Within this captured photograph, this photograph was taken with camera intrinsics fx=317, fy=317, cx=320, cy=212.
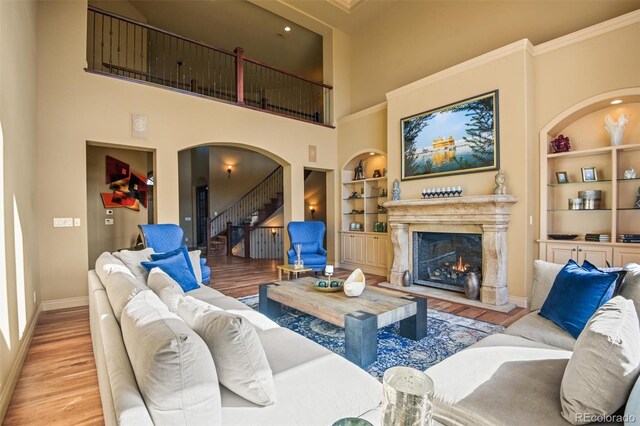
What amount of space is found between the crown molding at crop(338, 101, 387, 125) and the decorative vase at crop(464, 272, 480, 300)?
354cm

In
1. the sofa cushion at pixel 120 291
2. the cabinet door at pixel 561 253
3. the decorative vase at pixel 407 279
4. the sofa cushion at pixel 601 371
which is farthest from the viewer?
the decorative vase at pixel 407 279

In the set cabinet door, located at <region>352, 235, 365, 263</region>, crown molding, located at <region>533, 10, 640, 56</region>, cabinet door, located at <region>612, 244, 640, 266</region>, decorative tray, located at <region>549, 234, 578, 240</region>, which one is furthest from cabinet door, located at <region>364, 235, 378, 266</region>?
crown molding, located at <region>533, 10, 640, 56</region>

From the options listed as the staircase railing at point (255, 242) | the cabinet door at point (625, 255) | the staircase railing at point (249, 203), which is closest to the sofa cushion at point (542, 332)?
the cabinet door at point (625, 255)

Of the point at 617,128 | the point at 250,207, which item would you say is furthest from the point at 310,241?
the point at 250,207

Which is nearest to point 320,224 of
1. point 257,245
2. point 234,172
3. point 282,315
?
Answer: point 282,315

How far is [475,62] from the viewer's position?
4586mm

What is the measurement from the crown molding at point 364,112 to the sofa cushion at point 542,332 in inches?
192

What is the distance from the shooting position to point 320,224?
20.4ft

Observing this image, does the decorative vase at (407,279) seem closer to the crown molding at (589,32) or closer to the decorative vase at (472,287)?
the decorative vase at (472,287)

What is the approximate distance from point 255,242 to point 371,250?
4119 millimetres

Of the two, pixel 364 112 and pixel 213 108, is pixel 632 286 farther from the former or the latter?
pixel 213 108

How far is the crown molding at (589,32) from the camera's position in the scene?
11.7 ft

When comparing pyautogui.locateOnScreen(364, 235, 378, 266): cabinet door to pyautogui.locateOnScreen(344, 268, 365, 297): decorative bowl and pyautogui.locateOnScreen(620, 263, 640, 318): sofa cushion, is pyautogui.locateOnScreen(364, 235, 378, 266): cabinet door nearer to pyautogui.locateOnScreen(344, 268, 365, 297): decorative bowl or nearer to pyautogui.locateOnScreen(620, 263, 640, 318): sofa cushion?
pyautogui.locateOnScreen(344, 268, 365, 297): decorative bowl

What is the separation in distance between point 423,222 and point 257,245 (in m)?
5.57
